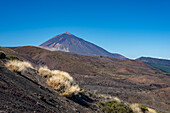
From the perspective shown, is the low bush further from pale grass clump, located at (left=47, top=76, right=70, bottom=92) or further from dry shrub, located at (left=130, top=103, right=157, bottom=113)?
pale grass clump, located at (left=47, top=76, right=70, bottom=92)

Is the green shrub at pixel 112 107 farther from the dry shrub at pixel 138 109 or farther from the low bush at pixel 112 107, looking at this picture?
the dry shrub at pixel 138 109

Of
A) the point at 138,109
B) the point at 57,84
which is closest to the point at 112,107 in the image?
the point at 138,109

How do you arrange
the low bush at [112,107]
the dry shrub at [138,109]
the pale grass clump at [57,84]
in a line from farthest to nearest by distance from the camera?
the dry shrub at [138,109] → the low bush at [112,107] → the pale grass clump at [57,84]

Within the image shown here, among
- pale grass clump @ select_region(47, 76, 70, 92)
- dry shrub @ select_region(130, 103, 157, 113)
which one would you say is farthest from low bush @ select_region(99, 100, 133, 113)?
pale grass clump @ select_region(47, 76, 70, 92)

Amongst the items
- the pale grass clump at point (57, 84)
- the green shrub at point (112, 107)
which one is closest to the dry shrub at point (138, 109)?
the green shrub at point (112, 107)

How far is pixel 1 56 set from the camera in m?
10.8

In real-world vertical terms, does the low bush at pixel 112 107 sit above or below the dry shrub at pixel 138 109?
above

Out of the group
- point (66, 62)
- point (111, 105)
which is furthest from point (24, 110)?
point (66, 62)

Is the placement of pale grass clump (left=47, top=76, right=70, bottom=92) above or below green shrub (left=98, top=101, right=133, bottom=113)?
above

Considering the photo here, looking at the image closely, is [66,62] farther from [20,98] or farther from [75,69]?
[20,98]

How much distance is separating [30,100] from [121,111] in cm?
730

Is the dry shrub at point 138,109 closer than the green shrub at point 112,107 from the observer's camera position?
No

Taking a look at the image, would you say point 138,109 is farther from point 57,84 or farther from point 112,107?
point 57,84

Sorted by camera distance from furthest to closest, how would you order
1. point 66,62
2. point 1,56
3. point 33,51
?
point 33,51
point 66,62
point 1,56
